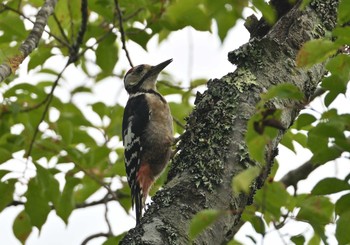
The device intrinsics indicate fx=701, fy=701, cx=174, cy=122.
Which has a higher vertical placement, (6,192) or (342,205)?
(6,192)

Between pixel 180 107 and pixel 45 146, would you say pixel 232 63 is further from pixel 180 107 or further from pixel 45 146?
pixel 180 107

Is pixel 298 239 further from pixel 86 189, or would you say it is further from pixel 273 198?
pixel 86 189

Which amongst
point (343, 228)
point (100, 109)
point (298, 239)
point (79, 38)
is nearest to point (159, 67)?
point (100, 109)

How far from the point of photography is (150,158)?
6145 mm

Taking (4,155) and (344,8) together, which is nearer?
(344,8)

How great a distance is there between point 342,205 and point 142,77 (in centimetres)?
431

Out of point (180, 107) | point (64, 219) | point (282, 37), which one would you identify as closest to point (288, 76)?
point (282, 37)

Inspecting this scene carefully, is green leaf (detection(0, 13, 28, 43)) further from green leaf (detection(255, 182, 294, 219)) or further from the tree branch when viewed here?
green leaf (detection(255, 182, 294, 219))

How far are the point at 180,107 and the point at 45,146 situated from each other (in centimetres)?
150

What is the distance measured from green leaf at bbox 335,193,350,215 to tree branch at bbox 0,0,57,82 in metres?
1.58

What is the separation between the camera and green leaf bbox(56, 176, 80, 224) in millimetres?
4766

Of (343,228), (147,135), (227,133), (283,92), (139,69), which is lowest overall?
(343,228)

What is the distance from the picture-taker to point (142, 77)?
6750 mm

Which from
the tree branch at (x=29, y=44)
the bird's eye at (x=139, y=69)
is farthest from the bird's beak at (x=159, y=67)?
the tree branch at (x=29, y=44)
